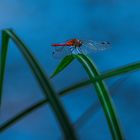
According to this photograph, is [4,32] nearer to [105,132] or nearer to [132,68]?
[132,68]

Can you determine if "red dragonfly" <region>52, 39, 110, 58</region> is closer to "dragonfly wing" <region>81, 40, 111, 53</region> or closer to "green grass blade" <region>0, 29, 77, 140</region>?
"dragonfly wing" <region>81, 40, 111, 53</region>

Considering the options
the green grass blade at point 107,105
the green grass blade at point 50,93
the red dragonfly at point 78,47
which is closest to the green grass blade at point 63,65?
the green grass blade at point 107,105

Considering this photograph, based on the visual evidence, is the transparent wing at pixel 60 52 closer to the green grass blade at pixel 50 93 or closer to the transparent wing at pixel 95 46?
the transparent wing at pixel 95 46

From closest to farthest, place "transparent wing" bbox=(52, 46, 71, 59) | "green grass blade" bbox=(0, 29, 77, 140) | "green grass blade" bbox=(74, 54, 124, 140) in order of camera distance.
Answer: "green grass blade" bbox=(0, 29, 77, 140) < "green grass blade" bbox=(74, 54, 124, 140) < "transparent wing" bbox=(52, 46, 71, 59)

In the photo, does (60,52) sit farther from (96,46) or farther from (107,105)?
(107,105)

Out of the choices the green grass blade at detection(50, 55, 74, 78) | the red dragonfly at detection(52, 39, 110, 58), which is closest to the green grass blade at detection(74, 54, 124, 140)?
the green grass blade at detection(50, 55, 74, 78)

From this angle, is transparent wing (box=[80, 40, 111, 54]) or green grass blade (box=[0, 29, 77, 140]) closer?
green grass blade (box=[0, 29, 77, 140])

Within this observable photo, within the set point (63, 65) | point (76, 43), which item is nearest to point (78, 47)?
point (76, 43)
